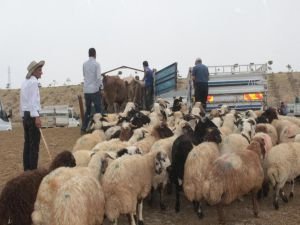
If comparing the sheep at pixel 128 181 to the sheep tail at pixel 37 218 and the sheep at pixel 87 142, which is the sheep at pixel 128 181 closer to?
the sheep tail at pixel 37 218

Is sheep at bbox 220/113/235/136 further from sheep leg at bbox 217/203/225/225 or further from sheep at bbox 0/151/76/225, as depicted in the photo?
sheep at bbox 0/151/76/225

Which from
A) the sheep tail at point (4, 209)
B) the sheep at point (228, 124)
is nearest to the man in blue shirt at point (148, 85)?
the sheep at point (228, 124)

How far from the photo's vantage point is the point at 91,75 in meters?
14.2

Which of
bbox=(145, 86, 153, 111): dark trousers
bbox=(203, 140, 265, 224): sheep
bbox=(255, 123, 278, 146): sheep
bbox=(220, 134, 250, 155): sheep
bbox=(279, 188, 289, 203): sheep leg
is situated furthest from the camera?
bbox=(145, 86, 153, 111): dark trousers

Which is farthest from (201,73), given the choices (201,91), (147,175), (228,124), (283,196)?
(147,175)

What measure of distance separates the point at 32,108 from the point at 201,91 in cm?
803

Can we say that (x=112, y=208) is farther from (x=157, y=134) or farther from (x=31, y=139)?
(x=157, y=134)

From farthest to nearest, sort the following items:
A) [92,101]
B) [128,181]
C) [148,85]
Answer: [148,85]
[92,101]
[128,181]

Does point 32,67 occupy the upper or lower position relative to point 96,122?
upper

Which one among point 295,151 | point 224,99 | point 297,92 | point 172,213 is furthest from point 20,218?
point 297,92

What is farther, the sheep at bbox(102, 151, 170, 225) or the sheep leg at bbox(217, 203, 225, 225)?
the sheep leg at bbox(217, 203, 225, 225)

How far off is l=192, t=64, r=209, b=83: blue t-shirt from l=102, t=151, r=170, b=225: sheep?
7919 mm

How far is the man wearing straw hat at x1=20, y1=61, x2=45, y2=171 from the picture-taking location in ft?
30.6

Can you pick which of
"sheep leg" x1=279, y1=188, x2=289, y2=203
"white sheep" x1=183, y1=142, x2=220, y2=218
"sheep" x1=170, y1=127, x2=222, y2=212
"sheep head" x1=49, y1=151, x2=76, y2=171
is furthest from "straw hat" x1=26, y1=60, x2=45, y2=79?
"sheep leg" x1=279, y1=188, x2=289, y2=203
